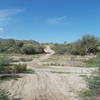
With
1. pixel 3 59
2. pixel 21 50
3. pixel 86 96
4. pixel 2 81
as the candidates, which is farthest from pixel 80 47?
pixel 86 96

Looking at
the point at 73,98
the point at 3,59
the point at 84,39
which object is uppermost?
the point at 84,39

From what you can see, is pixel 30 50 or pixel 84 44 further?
pixel 30 50

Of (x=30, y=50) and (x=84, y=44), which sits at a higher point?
(x=84, y=44)

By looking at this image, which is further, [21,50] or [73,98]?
[21,50]

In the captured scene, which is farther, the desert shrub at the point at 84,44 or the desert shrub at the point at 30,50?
the desert shrub at the point at 30,50

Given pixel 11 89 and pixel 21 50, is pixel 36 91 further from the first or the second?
pixel 21 50

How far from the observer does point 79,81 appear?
17.1 meters

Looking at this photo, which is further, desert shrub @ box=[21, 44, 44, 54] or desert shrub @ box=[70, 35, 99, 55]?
desert shrub @ box=[21, 44, 44, 54]

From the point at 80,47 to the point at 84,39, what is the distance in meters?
4.15

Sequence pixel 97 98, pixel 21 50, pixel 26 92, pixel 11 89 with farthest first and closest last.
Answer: pixel 21 50, pixel 11 89, pixel 26 92, pixel 97 98

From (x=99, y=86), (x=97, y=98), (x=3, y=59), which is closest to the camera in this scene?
(x=97, y=98)

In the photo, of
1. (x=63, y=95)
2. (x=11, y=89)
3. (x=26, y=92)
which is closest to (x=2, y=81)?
(x=11, y=89)

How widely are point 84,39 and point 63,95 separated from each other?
4583cm

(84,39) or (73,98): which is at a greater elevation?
(84,39)
